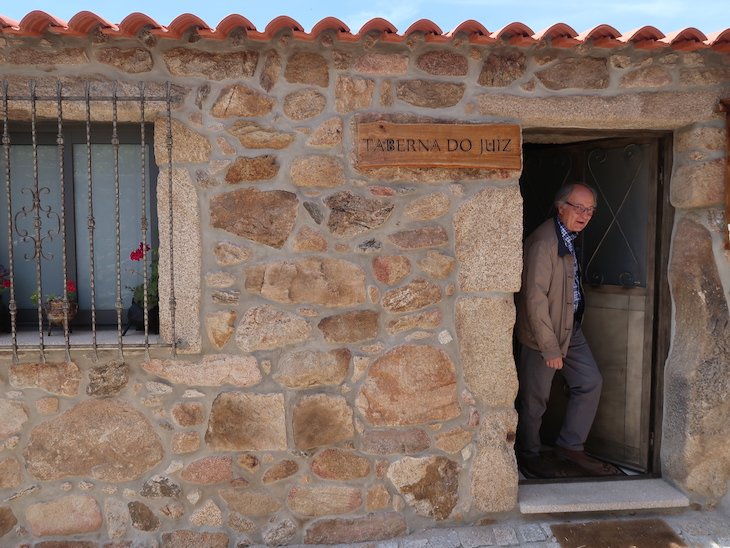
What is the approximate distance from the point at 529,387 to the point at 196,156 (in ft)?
7.45

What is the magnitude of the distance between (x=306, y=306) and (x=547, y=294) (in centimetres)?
137

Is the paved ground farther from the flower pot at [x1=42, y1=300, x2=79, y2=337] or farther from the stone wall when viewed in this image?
the flower pot at [x1=42, y1=300, x2=79, y2=337]

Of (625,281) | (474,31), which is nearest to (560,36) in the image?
(474,31)

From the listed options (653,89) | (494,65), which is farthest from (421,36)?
(653,89)

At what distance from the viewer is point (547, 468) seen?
348cm

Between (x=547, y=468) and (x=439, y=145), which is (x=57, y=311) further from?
(x=547, y=468)

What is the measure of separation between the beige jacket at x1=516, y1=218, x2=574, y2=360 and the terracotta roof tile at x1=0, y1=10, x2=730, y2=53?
1062 millimetres

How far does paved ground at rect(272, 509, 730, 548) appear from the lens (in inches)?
113

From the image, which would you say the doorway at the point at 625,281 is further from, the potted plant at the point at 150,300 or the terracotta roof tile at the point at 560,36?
the potted plant at the point at 150,300

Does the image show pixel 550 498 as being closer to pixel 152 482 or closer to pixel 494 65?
pixel 152 482

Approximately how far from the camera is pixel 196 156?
2.73 m

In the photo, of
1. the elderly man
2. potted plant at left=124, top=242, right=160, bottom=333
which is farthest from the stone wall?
the elderly man

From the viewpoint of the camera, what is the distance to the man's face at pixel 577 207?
3.36 m

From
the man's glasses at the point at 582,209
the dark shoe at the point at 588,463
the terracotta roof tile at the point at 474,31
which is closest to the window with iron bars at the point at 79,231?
the terracotta roof tile at the point at 474,31
